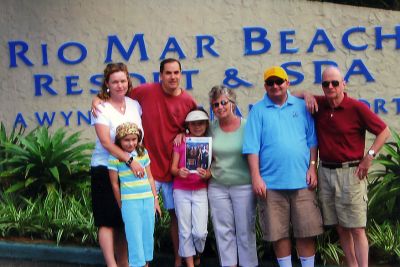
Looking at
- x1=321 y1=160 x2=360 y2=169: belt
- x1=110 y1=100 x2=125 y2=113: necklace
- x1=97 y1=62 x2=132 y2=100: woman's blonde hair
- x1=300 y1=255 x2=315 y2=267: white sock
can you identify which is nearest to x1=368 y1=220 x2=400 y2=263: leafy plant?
x1=300 y1=255 x2=315 y2=267: white sock

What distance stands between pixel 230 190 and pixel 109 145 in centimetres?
105

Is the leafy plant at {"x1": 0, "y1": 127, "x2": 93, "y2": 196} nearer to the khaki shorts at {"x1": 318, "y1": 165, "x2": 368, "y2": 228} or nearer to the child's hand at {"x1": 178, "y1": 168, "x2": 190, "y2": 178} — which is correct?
the child's hand at {"x1": 178, "y1": 168, "x2": 190, "y2": 178}

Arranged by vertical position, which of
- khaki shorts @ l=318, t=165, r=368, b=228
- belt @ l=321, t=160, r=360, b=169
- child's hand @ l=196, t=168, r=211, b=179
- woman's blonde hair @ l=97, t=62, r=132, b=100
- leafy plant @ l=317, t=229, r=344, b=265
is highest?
woman's blonde hair @ l=97, t=62, r=132, b=100

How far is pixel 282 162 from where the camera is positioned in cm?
590

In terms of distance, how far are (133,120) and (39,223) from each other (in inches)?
76.1

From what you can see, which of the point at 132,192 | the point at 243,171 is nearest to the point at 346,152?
the point at 243,171

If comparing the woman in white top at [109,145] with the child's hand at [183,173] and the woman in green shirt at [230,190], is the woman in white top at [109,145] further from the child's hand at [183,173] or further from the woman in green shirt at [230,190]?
the woman in green shirt at [230,190]

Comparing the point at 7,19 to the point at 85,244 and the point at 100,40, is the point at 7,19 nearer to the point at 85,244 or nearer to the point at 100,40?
the point at 100,40

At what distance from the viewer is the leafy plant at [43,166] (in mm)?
7824

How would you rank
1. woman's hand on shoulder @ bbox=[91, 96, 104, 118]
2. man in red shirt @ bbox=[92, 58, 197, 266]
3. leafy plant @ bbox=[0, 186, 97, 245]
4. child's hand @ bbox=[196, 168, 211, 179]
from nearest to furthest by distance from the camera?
woman's hand on shoulder @ bbox=[91, 96, 104, 118] < child's hand @ bbox=[196, 168, 211, 179] < man in red shirt @ bbox=[92, 58, 197, 266] < leafy plant @ bbox=[0, 186, 97, 245]

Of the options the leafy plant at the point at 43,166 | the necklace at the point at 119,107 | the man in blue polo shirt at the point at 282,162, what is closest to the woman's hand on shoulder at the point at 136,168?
the necklace at the point at 119,107

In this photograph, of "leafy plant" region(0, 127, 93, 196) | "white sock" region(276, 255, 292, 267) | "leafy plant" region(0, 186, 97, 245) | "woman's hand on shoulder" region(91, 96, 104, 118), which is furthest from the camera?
"leafy plant" region(0, 127, 93, 196)

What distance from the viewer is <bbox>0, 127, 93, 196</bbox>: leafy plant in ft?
25.7

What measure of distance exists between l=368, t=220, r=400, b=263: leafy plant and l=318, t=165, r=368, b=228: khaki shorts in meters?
0.82
